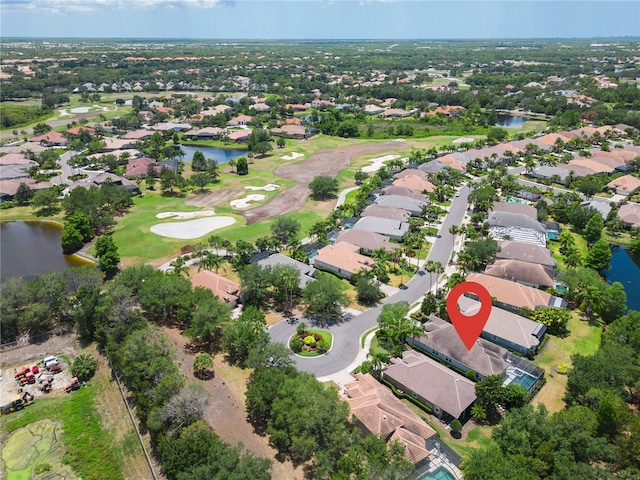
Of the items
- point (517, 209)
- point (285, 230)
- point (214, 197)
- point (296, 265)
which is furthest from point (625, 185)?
point (214, 197)

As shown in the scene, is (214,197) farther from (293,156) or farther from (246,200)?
(293,156)

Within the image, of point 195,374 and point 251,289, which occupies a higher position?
point 251,289

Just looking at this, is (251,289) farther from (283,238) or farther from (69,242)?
(69,242)

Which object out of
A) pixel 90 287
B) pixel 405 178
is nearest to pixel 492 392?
pixel 90 287

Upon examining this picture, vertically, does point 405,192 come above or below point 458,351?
above

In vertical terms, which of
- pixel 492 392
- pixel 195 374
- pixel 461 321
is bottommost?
pixel 195 374

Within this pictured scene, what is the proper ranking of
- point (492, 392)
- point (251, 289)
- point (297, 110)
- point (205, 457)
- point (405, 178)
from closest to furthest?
point (205, 457), point (492, 392), point (251, 289), point (405, 178), point (297, 110)

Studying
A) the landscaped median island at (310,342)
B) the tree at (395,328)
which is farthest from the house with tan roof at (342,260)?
the landscaped median island at (310,342)
